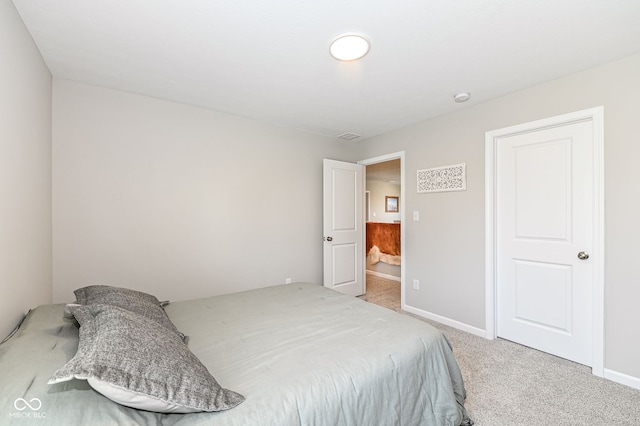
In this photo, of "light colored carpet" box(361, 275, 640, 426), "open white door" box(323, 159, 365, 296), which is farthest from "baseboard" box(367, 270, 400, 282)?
"light colored carpet" box(361, 275, 640, 426)

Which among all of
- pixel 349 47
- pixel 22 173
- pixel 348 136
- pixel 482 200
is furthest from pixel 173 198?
pixel 482 200

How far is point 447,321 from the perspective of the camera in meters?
3.19

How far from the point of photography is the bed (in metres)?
0.86

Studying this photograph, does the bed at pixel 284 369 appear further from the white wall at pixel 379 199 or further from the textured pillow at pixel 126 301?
the white wall at pixel 379 199

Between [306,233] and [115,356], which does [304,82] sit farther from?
[115,356]

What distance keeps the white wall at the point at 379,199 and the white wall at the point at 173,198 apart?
4.49 meters

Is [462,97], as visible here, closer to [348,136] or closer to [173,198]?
[348,136]

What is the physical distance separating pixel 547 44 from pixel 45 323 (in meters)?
3.40

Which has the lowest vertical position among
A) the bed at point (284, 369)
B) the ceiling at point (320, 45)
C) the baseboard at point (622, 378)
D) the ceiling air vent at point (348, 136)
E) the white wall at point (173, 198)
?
the baseboard at point (622, 378)

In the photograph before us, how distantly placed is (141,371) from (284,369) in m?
0.54

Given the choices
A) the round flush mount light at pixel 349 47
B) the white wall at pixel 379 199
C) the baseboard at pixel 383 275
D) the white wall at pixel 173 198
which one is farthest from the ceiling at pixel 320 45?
the white wall at pixel 379 199

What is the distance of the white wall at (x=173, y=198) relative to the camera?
2.42 m

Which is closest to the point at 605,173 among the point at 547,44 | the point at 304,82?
the point at 547,44

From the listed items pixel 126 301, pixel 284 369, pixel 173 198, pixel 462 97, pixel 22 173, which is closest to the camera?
pixel 284 369
